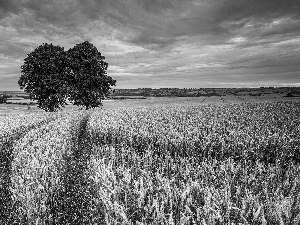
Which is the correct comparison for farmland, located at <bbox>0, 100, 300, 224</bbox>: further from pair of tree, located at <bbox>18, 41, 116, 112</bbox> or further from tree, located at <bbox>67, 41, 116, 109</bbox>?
tree, located at <bbox>67, 41, 116, 109</bbox>

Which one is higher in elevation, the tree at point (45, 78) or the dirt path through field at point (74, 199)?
the tree at point (45, 78)

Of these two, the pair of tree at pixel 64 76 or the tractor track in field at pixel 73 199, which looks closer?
the tractor track in field at pixel 73 199

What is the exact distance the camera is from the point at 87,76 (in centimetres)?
4131

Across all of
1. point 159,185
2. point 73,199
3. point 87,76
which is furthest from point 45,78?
point 159,185

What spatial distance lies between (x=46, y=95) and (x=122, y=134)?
29118 millimetres

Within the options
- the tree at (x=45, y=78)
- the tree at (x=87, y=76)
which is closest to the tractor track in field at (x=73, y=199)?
the tree at (x=45, y=78)

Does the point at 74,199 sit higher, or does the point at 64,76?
the point at 64,76

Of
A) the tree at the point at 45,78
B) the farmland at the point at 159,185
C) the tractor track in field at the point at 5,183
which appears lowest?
the tractor track in field at the point at 5,183

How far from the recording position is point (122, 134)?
1363 centimetres

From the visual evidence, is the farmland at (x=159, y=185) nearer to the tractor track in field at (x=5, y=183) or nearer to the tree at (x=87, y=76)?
the tractor track in field at (x=5, y=183)

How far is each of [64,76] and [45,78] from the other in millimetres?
3685

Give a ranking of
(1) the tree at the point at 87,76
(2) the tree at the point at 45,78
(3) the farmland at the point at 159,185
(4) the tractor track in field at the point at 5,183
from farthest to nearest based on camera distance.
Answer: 1. (1) the tree at the point at 87,76
2. (2) the tree at the point at 45,78
3. (4) the tractor track in field at the point at 5,183
4. (3) the farmland at the point at 159,185

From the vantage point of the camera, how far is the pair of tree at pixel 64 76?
120 ft

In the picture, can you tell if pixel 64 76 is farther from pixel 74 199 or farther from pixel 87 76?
pixel 74 199
